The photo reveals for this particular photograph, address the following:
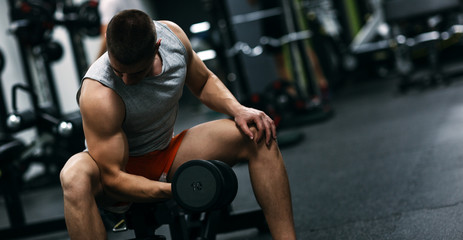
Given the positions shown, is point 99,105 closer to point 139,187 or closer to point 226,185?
point 139,187

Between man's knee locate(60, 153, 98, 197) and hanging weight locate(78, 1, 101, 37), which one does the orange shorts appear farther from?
hanging weight locate(78, 1, 101, 37)

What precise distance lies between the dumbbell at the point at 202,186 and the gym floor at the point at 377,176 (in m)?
0.47

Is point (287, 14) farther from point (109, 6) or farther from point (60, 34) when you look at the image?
point (60, 34)

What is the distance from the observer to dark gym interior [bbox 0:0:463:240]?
197cm

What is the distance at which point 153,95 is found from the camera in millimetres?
1431

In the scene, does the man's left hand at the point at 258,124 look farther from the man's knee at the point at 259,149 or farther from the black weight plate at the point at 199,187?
the black weight plate at the point at 199,187

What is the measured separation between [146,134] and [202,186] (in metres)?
0.31

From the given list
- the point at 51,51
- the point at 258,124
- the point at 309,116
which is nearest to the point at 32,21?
the point at 51,51

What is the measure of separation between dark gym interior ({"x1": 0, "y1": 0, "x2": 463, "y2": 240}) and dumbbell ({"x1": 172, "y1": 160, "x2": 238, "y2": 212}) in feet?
0.78

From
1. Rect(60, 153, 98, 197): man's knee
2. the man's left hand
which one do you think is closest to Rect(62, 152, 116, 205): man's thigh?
Rect(60, 153, 98, 197): man's knee

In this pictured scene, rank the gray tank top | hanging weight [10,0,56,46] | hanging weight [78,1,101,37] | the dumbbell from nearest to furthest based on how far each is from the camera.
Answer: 1. the dumbbell
2. the gray tank top
3. hanging weight [10,0,56,46]
4. hanging weight [78,1,101,37]

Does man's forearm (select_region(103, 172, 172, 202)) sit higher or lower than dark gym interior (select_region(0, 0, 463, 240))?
higher

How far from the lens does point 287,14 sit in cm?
449

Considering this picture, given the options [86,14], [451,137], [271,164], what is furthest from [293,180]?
Answer: [86,14]
